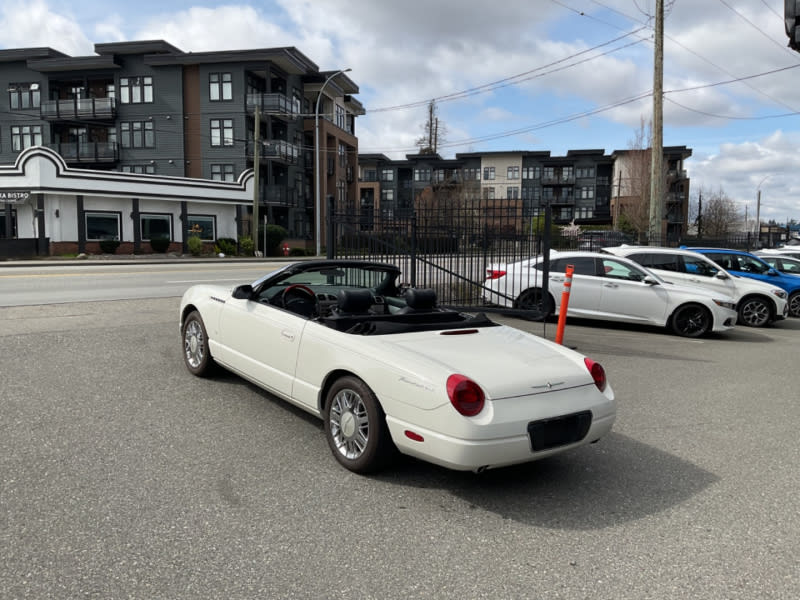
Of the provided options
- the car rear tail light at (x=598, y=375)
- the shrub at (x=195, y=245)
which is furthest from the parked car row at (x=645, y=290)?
the shrub at (x=195, y=245)

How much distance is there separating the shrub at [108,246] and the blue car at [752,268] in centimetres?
3157

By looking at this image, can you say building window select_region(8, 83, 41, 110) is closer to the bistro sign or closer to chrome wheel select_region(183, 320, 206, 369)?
the bistro sign

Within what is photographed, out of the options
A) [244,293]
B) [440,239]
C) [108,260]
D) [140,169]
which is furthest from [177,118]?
[244,293]

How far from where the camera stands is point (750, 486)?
171 inches

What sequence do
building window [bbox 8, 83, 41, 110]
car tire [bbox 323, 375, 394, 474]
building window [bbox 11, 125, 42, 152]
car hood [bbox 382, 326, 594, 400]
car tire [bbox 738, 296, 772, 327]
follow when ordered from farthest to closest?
building window [bbox 11, 125, 42, 152] → building window [bbox 8, 83, 41, 110] → car tire [bbox 738, 296, 772, 327] → car tire [bbox 323, 375, 394, 474] → car hood [bbox 382, 326, 594, 400]

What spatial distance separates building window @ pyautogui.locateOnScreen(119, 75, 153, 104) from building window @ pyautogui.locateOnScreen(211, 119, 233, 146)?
5.17 meters

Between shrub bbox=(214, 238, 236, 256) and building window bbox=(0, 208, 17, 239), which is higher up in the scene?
building window bbox=(0, 208, 17, 239)

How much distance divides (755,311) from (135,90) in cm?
4513

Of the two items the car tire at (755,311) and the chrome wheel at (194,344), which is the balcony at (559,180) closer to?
the car tire at (755,311)

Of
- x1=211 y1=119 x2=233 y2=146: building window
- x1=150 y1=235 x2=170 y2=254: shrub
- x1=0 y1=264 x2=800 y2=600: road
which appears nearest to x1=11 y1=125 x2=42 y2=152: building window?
x1=211 y1=119 x2=233 y2=146: building window

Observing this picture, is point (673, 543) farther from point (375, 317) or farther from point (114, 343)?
point (114, 343)

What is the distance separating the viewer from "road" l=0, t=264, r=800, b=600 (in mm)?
3018

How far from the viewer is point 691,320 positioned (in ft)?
37.7

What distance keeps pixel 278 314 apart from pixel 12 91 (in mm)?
53808
